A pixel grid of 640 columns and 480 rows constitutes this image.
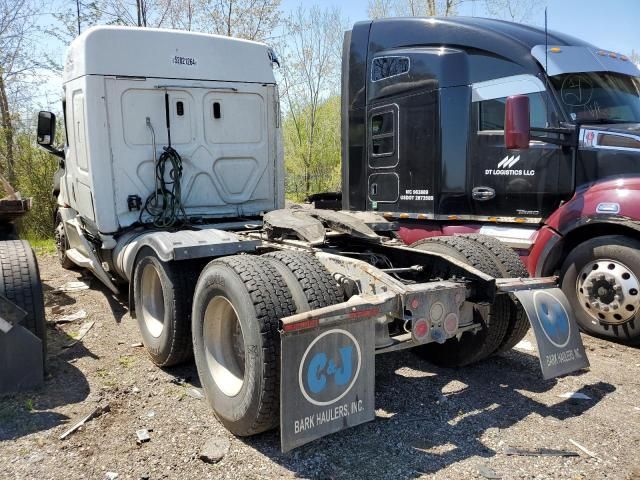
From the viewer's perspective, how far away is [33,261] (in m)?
4.59

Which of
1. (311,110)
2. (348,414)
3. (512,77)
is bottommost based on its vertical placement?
(348,414)

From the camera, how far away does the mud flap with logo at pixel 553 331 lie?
3547 mm

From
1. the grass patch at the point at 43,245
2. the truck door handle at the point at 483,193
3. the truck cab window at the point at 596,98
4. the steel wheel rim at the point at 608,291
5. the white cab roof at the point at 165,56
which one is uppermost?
the white cab roof at the point at 165,56

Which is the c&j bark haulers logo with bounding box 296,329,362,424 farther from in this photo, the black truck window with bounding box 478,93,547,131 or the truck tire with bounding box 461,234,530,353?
the black truck window with bounding box 478,93,547,131

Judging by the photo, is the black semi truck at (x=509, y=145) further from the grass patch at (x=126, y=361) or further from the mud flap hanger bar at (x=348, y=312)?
the grass patch at (x=126, y=361)

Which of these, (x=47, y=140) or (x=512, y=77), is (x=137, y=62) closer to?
(x=47, y=140)

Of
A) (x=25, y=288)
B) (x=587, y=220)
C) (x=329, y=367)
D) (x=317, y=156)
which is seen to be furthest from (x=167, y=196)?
(x=317, y=156)

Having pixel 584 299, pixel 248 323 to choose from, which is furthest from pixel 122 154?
pixel 584 299

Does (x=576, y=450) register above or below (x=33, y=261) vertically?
below

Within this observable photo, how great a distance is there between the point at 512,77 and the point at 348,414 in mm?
4317

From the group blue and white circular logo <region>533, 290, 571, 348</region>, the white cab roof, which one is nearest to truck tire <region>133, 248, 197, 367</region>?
the white cab roof

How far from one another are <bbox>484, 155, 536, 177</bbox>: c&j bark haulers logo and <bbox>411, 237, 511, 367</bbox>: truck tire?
1.80 metres

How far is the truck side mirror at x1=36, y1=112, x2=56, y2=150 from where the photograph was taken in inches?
264

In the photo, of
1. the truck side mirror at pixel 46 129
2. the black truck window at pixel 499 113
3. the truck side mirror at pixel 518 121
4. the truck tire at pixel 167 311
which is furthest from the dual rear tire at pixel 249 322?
the truck side mirror at pixel 46 129
